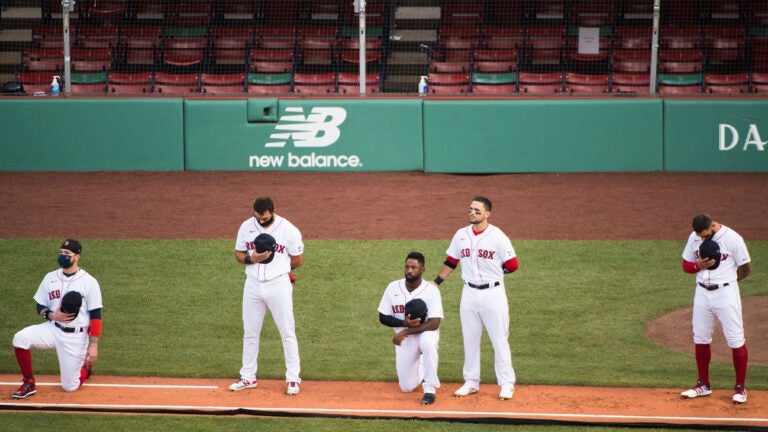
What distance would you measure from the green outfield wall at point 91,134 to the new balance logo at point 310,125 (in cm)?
187

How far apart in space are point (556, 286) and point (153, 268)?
5163 millimetres

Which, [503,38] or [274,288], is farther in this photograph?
[503,38]

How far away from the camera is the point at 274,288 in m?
8.40

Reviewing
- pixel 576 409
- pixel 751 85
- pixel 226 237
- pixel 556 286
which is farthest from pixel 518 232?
pixel 751 85

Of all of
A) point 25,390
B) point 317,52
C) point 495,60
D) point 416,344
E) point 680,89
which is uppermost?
Answer: point 317,52

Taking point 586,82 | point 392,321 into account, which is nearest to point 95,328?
point 392,321

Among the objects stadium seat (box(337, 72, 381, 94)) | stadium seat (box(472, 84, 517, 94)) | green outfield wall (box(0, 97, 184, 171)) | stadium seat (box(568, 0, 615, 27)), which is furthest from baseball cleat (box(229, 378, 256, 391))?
stadium seat (box(568, 0, 615, 27))

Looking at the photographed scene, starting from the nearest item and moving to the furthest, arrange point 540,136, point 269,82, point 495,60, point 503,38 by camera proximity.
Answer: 1. point 540,136
2. point 269,82
3. point 495,60
4. point 503,38

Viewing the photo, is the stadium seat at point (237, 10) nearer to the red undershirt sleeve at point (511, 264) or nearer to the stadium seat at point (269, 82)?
the stadium seat at point (269, 82)

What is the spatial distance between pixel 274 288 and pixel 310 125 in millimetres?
10026

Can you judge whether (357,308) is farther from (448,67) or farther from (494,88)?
(448,67)

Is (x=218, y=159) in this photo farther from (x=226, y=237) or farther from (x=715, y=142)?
(x=715, y=142)

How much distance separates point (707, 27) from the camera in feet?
71.6

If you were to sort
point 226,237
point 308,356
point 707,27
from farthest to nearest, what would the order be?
point 707,27 → point 226,237 → point 308,356
